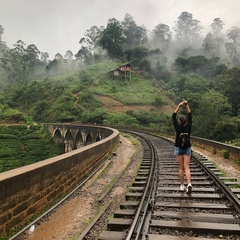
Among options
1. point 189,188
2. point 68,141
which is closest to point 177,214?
point 189,188

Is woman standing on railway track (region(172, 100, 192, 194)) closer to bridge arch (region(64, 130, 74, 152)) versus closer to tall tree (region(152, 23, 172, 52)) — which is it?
bridge arch (region(64, 130, 74, 152))

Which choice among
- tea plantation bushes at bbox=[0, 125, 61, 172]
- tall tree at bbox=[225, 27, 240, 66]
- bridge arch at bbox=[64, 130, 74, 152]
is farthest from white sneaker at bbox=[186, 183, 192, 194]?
tall tree at bbox=[225, 27, 240, 66]

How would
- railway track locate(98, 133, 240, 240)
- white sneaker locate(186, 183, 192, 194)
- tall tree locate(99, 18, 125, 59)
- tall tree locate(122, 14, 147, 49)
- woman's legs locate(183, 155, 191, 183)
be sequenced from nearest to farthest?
railway track locate(98, 133, 240, 240)
white sneaker locate(186, 183, 192, 194)
woman's legs locate(183, 155, 191, 183)
tall tree locate(99, 18, 125, 59)
tall tree locate(122, 14, 147, 49)

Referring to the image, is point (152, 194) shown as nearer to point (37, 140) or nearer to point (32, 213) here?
point (32, 213)

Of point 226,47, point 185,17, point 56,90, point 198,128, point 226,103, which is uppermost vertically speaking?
point 185,17

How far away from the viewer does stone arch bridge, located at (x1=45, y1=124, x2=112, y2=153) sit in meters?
30.3

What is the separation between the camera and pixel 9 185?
468cm

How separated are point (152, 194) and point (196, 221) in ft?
5.69

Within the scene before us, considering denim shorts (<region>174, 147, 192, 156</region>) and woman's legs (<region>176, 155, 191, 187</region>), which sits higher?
denim shorts (<region>174, 147, 192, 156</region>)

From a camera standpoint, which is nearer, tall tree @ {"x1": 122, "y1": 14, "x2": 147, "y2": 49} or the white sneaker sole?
the white sneaker sole

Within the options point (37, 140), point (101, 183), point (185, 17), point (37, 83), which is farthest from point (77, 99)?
point (185, 17)

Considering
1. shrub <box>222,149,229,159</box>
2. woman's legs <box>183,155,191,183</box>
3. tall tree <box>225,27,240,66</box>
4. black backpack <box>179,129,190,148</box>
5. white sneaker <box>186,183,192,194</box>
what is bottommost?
shrub <box>222,149,229,159</box>

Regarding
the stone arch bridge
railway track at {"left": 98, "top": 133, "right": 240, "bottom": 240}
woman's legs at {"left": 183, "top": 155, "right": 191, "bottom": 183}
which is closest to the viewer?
railway track at {"left": 98, "top": 133, "right": 240, "bottom": 240}

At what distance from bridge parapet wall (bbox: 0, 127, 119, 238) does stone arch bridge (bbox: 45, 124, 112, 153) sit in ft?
59.6
